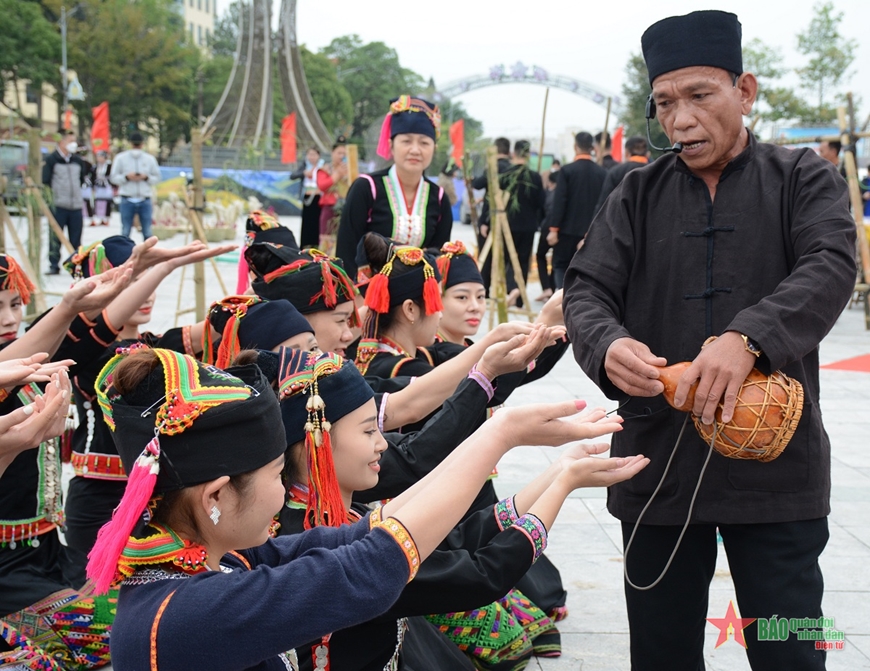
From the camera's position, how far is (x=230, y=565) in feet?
6.52

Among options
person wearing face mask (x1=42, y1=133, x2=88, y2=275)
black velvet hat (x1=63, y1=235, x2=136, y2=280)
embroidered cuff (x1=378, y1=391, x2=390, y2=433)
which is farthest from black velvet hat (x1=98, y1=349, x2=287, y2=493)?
person wearing face mask (x1=42, y1=133, x2=88, y2=275)

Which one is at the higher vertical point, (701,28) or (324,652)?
(701,28)

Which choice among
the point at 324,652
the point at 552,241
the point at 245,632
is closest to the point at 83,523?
the point at 324,652

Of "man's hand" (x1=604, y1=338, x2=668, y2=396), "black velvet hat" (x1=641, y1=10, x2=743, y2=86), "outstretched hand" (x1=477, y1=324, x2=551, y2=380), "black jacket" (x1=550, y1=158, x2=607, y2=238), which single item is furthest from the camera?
"black jacket" (x1=550, y1=158, x2=607, y2=238)

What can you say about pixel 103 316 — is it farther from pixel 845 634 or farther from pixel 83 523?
pixel 845 634

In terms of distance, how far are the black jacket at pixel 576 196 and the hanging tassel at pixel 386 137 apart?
5176 mm

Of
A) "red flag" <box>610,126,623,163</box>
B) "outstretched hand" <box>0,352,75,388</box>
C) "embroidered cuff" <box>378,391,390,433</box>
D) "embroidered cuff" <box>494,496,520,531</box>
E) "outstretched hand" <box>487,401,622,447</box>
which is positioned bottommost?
"embroidered cuff" <box>494,496,520,531</box>

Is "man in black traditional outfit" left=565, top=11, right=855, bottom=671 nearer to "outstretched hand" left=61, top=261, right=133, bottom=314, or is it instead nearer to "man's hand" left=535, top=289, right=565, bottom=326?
"man's hand" left=535, top=289, right=565, bottom=326

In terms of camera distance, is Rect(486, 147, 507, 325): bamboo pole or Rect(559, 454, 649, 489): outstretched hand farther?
Rect(486, 147, 507, 325): bamboo pole

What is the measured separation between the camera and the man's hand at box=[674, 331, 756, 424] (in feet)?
6.57

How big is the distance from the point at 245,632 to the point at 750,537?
49.6 inches

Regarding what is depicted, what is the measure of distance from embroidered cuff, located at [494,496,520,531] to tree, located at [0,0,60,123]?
3929 cm

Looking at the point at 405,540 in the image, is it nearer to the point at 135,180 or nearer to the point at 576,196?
the point at 576,196

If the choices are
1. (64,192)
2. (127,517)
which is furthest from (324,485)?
(64,192)
